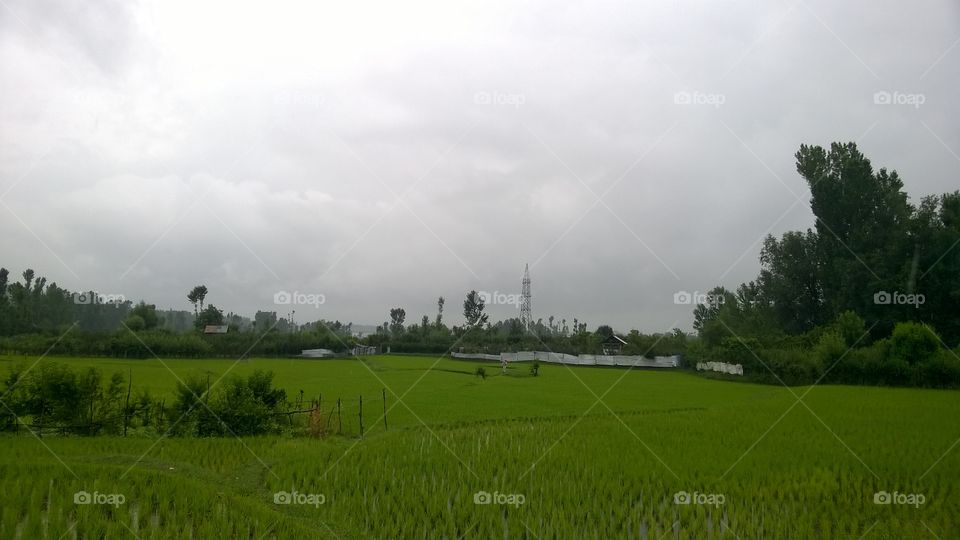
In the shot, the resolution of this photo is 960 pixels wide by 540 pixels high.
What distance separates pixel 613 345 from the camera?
54938mm

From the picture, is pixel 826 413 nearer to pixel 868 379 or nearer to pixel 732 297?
pixel 868 379

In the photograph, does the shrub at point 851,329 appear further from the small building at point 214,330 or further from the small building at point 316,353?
the small building at point 214,330

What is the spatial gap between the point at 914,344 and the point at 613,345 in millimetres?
28475

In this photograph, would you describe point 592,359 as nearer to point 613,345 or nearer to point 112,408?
point 613,345

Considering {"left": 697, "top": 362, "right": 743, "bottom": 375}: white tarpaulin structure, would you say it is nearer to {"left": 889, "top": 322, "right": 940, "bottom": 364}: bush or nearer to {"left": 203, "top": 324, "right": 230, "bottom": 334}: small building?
{"left": 889, "top": 322, "right": 940, "bottom": 364}: bush

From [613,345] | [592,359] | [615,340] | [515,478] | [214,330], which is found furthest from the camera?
[615,340]

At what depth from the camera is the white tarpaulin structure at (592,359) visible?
162 feet

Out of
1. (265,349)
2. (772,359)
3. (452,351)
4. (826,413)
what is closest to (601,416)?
(826,413)

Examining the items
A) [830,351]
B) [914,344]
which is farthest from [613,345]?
[914,344]

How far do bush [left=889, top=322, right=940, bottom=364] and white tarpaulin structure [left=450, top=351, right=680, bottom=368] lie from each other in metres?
21.4

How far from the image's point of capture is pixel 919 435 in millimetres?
13383

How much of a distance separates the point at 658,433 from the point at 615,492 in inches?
233

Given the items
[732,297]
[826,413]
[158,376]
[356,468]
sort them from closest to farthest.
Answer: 1. [356,468]
2. [826,413]
3. [158,376]
4. [732,297]

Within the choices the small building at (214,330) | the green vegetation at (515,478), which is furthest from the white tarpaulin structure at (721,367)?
the small building at (214,330)
